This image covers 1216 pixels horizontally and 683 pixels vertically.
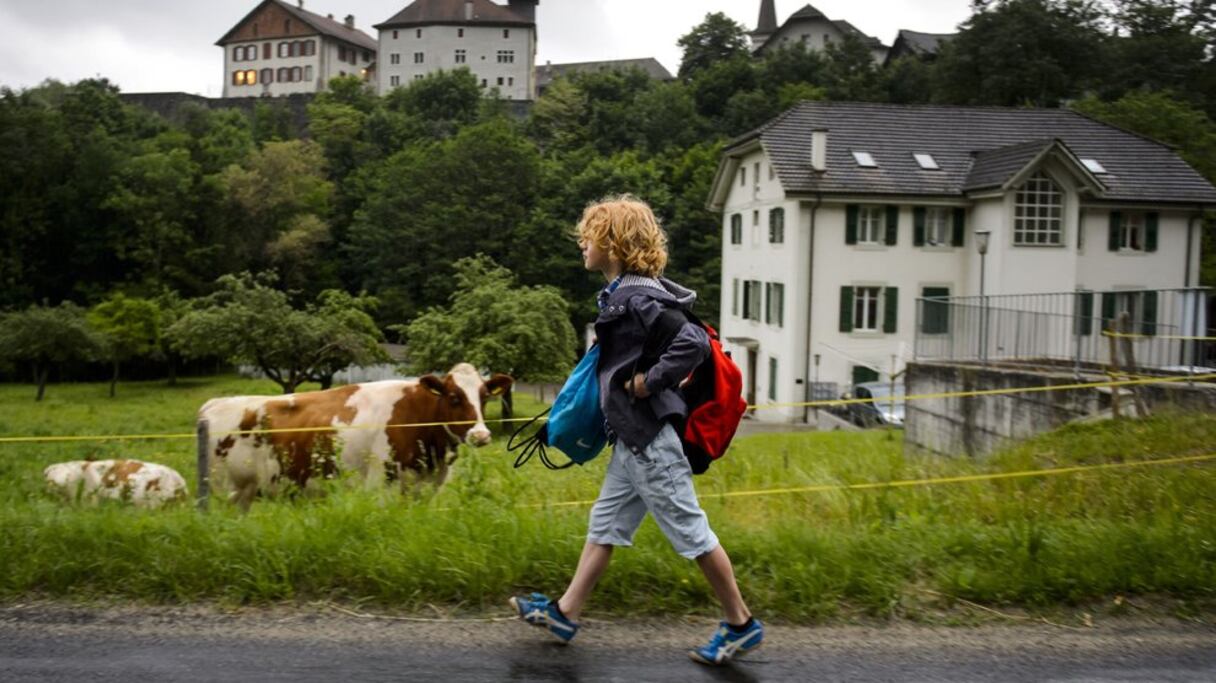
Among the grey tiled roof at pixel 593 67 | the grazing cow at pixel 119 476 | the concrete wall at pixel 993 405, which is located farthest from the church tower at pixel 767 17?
the grazing cow at pixel 119 476

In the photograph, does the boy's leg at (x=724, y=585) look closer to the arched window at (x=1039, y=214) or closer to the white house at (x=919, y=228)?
the white house at (x=919, y=228)

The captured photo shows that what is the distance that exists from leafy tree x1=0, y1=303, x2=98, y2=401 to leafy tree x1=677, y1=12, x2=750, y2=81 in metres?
70.0

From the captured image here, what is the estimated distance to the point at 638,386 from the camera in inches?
171

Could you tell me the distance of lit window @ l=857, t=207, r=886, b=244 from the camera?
4216 cm

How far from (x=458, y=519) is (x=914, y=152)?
134ft

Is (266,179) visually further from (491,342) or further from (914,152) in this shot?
(914,152)

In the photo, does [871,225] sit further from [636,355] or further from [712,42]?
[712,42]

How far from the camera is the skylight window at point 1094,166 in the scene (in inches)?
1706

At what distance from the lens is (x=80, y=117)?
87188 mm

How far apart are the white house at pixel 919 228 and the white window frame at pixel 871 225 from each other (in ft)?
0.17

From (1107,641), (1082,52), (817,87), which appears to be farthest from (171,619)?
(817,87)

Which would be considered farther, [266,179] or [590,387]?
[266,179]

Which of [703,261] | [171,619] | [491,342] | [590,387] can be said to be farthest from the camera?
[703,261]

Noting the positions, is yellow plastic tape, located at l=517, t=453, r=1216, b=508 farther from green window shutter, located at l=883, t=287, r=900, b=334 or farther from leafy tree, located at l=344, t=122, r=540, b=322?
leafy tree, located at l=344, t=122, r=540, b=322
